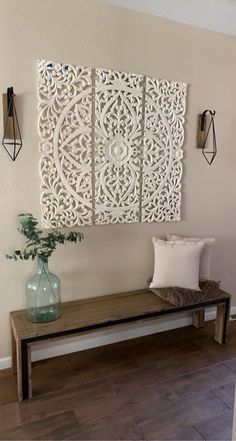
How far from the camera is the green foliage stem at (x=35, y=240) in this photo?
1.91 meters

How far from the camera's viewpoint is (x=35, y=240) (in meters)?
1.95

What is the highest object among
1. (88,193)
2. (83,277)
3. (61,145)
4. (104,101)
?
(104,101)

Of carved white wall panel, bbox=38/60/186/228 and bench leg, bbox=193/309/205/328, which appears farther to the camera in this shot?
bench leg, bbox=193/309/205/328

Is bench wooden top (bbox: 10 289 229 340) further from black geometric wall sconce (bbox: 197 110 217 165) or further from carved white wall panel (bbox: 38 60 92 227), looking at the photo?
black geometric wall sconce (bbox: 197 110 217 165)

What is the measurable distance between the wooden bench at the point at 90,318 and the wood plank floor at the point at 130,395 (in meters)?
0.15

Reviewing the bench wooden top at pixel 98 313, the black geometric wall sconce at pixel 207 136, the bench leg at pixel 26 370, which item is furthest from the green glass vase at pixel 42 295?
the black geometric wall sconce at pixel 207 136

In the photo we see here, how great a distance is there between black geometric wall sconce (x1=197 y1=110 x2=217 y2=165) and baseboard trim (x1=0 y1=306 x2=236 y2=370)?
1.46 metres

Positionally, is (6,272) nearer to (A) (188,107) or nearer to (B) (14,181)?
(B) (14,181)

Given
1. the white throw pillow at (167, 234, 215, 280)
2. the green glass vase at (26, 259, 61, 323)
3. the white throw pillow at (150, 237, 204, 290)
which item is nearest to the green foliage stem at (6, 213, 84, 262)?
the green glass vase at (26, 259, 61, 323)

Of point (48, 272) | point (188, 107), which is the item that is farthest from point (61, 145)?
point (188, 107)

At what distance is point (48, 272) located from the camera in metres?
2.08

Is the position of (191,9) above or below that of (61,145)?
above

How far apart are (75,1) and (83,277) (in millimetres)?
1912

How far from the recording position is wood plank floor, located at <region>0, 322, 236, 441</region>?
65.9 inches
